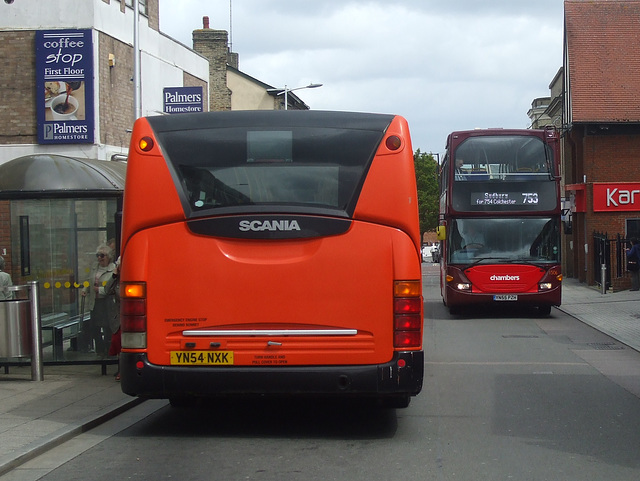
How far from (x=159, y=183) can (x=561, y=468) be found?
156 inches

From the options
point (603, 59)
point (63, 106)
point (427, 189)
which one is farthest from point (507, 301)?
point (427, 189)

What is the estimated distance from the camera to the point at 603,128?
3675 centimetres

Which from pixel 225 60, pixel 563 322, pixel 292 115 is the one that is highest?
pixel 225 60

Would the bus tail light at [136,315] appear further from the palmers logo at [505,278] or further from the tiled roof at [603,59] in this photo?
the tiled roof at [603,59]

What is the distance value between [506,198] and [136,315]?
14.9 metres

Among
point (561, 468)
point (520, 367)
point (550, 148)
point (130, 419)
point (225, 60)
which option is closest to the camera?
point (561, 468)

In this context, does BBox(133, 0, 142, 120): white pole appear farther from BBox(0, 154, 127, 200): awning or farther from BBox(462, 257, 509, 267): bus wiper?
BBox(0, 154, 127, 200): awning

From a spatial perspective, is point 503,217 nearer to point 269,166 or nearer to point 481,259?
point 481,259

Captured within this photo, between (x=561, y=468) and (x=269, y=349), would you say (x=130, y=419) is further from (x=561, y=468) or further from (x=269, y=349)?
(x=561, y=468)

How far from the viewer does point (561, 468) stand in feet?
22.6

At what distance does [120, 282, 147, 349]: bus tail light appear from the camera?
784 cm

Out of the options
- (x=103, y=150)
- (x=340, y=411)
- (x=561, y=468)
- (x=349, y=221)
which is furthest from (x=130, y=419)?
(x=103, y=150)

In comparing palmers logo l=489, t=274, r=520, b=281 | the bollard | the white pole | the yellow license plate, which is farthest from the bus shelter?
palmers logo l=489, t=274, r=520, b=281

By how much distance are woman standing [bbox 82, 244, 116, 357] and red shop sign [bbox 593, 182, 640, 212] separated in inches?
1063
